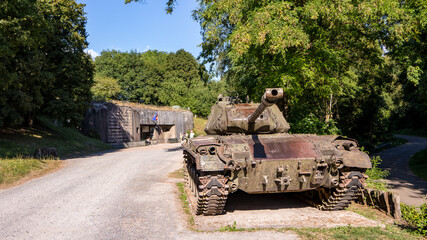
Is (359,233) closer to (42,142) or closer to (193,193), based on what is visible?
(193,193)

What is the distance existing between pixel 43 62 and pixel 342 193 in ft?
67.8

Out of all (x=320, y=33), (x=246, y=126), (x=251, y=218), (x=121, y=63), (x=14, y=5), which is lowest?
(x=251, y=218)

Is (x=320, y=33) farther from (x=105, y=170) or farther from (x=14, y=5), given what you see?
(x=14, y=5)

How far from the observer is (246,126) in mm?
8836

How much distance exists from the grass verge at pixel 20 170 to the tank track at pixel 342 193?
35.3ft

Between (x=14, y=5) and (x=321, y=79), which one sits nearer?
(x=321, y=79)

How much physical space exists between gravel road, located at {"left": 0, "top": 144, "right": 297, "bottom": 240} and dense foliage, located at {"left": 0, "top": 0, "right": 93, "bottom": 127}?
24.1 ft

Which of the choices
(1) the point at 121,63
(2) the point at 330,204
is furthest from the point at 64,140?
(1) the point at 121,63

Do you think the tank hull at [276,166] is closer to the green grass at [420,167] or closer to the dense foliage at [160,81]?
the green grass at [420,167]

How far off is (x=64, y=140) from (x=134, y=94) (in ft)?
117

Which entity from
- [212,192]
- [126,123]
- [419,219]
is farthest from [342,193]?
[126,123]

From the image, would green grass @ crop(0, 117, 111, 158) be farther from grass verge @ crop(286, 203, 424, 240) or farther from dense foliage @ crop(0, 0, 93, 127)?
grass verge @ crop(286, 203, 424, 240)

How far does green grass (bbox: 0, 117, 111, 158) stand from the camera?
19.0m

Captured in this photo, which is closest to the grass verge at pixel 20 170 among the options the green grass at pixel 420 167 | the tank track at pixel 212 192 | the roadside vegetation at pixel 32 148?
the roadside vegetation at pixel 32 148
